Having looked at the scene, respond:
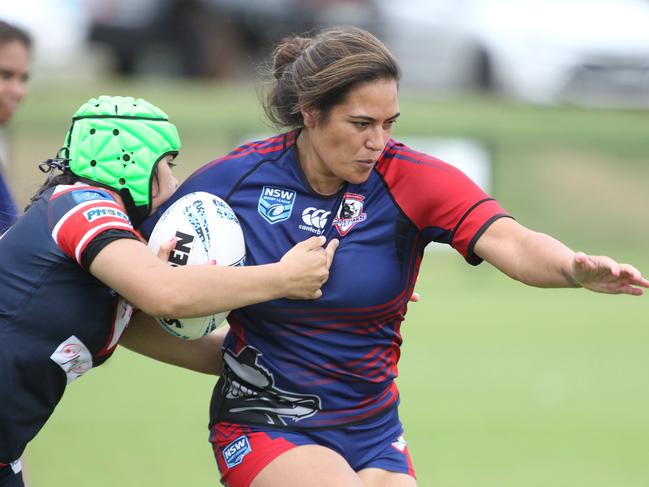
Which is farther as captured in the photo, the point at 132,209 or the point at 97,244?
the point at 132,209

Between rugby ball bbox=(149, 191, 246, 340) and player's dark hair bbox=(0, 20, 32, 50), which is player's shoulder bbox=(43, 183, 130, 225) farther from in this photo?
player's dark hair bbox=(0, 20, 32, 50)

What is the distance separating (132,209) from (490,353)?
6.07 metres

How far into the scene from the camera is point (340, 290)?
3.95 m

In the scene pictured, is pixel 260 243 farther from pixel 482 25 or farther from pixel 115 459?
pixel 482 25

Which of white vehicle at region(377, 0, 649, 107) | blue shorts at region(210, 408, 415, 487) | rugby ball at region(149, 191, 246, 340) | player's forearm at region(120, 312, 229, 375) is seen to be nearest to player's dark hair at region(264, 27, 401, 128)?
rugby ball at region(149, 191, 246, 340)

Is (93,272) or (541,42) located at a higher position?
(93,272)

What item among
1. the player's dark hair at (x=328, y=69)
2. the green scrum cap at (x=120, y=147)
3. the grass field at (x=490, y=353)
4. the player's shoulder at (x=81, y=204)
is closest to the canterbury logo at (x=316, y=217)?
the player's dark hair at (x=328, y=69)

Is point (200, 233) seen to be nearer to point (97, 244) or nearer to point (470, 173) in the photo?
point (97, 244)

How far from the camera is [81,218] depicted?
12.2ft

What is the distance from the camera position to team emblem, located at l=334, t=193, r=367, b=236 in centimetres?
405

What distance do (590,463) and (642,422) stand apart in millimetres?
1077

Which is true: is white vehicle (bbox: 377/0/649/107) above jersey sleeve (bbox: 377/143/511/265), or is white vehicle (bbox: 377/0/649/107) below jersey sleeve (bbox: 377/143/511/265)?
below

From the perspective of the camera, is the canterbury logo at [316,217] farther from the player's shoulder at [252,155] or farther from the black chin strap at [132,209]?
the black chin strap at [132,209]

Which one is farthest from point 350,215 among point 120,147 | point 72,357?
point 72,357
